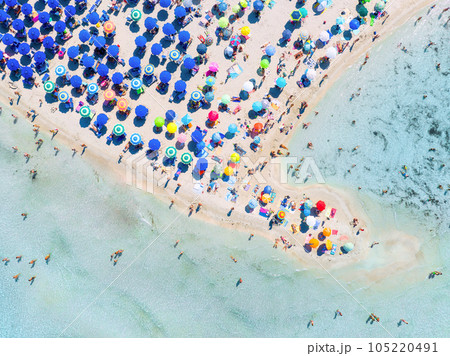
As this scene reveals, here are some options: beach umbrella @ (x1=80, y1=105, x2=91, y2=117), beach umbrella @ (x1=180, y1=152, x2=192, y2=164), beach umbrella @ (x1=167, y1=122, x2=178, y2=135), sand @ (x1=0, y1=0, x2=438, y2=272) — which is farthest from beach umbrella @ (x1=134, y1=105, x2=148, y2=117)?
beach umbrella @ (x1=180, y1=152, x2=192, y2=164)

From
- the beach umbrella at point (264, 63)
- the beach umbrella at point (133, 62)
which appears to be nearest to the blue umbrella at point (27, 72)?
the beach umbrella at point (133, 62)

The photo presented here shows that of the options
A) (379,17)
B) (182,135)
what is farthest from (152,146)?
(379,17)

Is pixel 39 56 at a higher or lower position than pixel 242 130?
lower

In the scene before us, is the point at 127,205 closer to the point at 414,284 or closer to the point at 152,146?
the point at 152,146

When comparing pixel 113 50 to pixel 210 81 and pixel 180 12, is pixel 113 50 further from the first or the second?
pixel 210 81

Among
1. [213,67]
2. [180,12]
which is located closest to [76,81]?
[180,12]

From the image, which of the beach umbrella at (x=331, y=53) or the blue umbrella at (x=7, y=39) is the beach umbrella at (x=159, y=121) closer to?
the blue umbrella at (x=7, y=39)

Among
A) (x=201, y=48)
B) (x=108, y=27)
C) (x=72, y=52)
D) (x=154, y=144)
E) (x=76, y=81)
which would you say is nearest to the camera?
(x=154, y=144)
